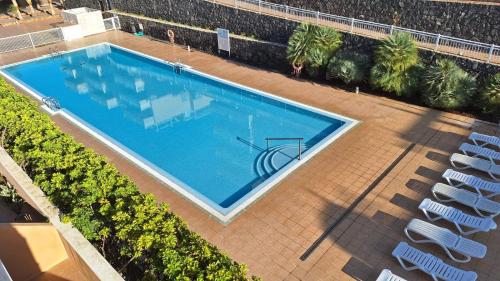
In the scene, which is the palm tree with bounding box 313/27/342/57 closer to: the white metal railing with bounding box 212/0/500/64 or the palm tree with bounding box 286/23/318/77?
the palm tree with bounding box 286/23/318/77

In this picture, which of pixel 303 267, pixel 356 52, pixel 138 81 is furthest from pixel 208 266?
pixel 138 81

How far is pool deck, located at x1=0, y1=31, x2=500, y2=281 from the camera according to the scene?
8.42 metres

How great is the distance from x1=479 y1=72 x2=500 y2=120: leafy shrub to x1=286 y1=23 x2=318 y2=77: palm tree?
7198 mm

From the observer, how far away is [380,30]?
16672mm

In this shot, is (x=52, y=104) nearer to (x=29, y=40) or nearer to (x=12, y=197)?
(x=12, y=197)

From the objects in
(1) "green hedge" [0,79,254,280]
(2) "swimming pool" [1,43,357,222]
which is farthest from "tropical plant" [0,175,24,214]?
(2) "swimming pool" [1,43,357,222]

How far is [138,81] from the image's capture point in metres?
19.8

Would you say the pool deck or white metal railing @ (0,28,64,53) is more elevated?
white metal railing @ (0,28,64,53)

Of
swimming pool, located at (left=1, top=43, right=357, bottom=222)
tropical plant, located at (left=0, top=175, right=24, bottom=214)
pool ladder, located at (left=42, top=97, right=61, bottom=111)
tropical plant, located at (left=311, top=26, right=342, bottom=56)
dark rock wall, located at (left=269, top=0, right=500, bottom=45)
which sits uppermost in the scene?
dark rock wall, located at (left=269, top=0, right=500, bottom=45)

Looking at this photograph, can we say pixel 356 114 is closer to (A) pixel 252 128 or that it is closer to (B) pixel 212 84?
(A) pixel 252 128

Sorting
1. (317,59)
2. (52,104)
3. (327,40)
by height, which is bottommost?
(52,104)

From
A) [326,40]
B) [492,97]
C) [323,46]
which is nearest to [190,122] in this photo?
[323,46]

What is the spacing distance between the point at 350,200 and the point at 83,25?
2370cm

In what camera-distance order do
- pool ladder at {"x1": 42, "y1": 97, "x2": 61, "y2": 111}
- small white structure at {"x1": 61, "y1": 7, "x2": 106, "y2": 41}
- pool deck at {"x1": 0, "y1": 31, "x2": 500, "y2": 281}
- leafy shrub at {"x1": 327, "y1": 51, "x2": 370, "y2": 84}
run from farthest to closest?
small white structure at {"x1": 61, "y1": 7, "x2": 106, "y2": 41}, pool ladder at {"x1": 42, "y1": 97, "x2": 61, "y2": 111}, leafy shrub at {"x1": 327, "y1": 51, "x2": 370, "y2": 84}, pool deck at {"x1": 0, "y1": 31, "x2": 500, "y2": 281}
